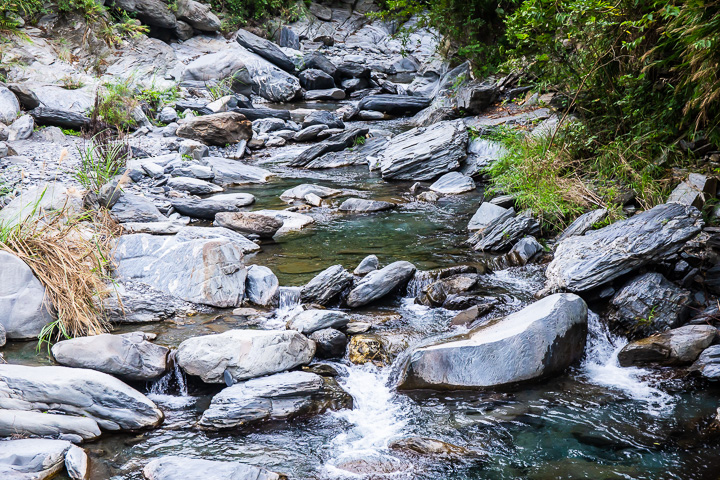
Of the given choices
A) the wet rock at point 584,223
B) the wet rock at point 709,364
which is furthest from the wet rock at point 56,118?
the wet rock at point 709,364

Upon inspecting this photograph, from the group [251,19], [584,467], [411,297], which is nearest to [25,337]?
[411,297]

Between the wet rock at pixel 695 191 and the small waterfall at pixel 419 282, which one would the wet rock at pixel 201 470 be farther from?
the wet rock at pixel 695 191

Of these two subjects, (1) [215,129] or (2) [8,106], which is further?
(1) [215,129]

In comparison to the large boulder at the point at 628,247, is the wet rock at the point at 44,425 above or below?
below

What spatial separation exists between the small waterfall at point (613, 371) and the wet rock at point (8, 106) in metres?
9.40

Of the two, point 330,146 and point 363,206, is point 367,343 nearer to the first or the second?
point 363,206

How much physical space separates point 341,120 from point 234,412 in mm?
9993

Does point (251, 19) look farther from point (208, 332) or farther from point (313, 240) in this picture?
point (208, 332)

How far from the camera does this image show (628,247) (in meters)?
4.54

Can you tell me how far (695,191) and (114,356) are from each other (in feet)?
16.7

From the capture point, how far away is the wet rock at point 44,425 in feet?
9.96

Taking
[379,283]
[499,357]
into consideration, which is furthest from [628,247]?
[379,283]

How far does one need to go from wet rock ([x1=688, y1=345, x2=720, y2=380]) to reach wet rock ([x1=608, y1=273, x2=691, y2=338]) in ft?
1.45

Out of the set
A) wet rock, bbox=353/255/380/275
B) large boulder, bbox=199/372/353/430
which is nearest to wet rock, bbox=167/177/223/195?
wet rock, bbox=353/255/380/275
